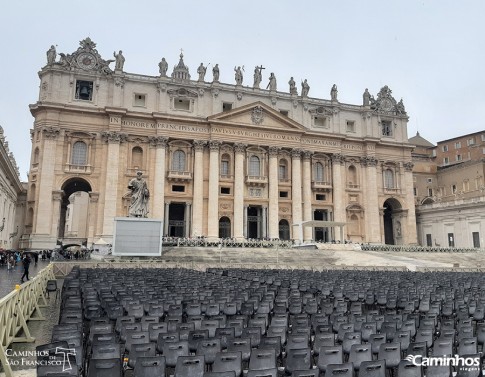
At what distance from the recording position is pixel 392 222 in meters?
64.2

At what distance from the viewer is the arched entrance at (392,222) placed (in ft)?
205

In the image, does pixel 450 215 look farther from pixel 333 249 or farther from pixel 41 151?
pixel 41 151

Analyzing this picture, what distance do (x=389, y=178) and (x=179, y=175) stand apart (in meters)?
32.6

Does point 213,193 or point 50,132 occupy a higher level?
point 50,132

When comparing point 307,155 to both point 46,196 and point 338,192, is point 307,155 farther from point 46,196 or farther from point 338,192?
point 46,196

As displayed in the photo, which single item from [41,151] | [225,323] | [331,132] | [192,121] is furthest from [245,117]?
[225,323]

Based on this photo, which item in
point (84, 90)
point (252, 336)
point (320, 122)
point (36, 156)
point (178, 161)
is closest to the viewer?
point (252, 336)

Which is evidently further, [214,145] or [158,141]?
[214,145]

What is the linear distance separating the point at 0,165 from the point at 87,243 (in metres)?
14.4

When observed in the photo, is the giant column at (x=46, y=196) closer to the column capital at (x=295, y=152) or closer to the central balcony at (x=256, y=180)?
the central balcony at (x=256, y=180)

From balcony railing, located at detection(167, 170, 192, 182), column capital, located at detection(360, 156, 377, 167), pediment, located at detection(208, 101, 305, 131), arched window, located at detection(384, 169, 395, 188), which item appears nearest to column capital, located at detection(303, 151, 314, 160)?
pediment, located at detection(208, 101, 305, 131)

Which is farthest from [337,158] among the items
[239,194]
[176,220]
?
[176,220]

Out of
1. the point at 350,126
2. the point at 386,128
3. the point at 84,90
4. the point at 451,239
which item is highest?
the point at 386,128

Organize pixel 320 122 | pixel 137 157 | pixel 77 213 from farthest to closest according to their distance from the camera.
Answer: pixel 77 213 → pixel 320 122 → pixel 137 157
